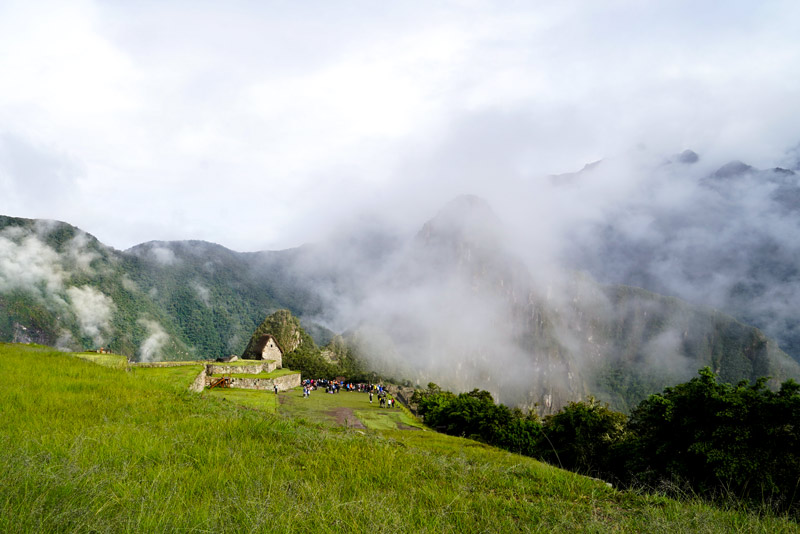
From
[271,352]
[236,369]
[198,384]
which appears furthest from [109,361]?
[271,352]

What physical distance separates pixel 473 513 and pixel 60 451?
530 cm

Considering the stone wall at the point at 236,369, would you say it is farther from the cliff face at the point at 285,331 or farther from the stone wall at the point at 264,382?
the cliff face at the point at 285,331

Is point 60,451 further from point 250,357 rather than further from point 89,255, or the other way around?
point 89,255

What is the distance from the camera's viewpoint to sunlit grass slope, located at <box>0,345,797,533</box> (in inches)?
128

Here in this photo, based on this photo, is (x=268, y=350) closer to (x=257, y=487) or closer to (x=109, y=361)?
(x=109, y=361)

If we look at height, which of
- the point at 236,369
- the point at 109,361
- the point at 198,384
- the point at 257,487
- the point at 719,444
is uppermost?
the point at 257,487

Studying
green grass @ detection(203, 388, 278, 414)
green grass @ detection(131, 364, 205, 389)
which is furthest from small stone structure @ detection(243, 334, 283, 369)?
green grass @ detection(131, 364, 205, 389)

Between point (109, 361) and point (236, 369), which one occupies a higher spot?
point (109, 361)

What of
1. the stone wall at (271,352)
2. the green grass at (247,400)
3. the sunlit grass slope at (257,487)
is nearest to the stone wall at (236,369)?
the green grass at (247,400)

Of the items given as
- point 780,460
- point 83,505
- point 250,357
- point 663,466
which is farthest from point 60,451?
point 250,357

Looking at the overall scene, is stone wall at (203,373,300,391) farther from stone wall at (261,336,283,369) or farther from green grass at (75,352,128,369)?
stone wall at (261,336,283,369)

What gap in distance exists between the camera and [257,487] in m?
4.27

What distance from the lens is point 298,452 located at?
6.40 metres

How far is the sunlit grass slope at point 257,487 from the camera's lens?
10.7ft
